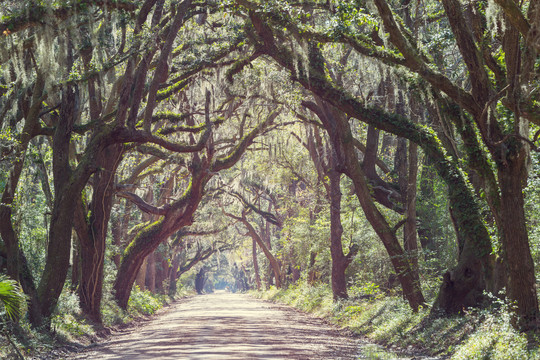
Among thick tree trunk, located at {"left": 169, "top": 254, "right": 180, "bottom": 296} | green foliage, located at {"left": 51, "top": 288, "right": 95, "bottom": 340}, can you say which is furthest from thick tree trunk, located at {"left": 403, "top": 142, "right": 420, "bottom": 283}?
thick tree trunk, located at {"left": 169, "top": 254, "right": 180, "bottom": 296}

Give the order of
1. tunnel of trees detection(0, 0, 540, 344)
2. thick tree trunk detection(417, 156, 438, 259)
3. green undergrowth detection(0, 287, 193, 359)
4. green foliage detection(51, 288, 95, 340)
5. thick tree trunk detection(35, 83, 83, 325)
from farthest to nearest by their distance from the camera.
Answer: thick tree trunk detection(417, 156, 438, 259)
green foliage detection(51, 288, 95, 340)
thick tree trunk detection(35, 83, 83, 325)
green undergrowth detection(0, 287, 193, 359)
tunnel of trees detection(0, 0, 540, 344)

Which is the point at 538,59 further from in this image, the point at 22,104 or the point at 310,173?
the point at 310,173

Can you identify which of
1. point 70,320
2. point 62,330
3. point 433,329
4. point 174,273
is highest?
point 174,273

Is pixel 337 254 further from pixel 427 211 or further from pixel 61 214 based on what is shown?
pixel 61 214

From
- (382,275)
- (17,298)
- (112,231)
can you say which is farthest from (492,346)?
(112,231)

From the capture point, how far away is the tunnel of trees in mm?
7668

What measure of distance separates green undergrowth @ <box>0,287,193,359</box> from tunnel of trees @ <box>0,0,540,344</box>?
1.34 feet

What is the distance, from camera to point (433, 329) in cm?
1001

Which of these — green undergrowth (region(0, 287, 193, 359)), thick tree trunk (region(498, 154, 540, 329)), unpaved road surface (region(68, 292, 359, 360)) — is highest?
thick tree trunk (region(498, 154, 540, 329))

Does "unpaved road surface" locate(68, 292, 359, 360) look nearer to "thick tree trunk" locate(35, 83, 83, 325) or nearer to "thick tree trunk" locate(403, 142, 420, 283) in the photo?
"thick tree trunk" locate(35, 83, 83, 325)

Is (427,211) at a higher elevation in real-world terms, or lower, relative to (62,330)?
higher

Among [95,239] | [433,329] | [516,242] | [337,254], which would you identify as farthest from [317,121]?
[516,242]

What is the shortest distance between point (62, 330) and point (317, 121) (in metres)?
10.4

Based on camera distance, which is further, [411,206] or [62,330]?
[411,206]
